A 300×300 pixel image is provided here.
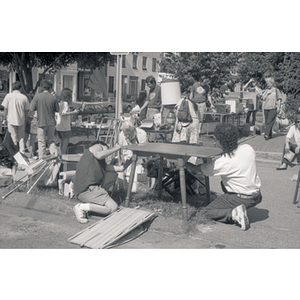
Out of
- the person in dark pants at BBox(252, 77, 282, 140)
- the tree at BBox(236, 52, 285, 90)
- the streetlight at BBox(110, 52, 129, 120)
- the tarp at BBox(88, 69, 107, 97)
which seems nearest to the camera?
the streetlight at BBox(110, 52, 129, 120)

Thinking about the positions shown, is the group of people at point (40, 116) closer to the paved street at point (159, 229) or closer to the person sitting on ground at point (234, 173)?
the paved street at point (159, 229)

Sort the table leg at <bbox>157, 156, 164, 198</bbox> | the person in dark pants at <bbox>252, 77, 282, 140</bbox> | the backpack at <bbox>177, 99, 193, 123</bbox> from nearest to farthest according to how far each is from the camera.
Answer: the table leg at <bbox>157, 156, 164, 198</bbox> < the backpack at <bbox>177, 99, 193, 123</bbox> < the person in dark pants at <bbox>252, 77, 282, 140</bbox>

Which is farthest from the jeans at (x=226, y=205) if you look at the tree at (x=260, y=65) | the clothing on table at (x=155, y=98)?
the tree at (x=260, y=65)

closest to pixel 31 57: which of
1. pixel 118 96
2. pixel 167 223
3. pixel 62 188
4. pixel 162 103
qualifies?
pixel 162 103

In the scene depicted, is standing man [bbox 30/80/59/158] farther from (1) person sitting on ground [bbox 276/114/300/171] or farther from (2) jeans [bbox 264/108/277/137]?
(2) jeans [bbox 264/108/277/137]

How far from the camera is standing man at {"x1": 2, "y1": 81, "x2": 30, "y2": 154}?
991 centimetres

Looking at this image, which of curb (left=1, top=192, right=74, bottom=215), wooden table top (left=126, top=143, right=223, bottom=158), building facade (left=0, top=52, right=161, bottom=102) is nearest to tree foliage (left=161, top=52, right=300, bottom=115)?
curb (left=1, top=192, right=74, bottom=215)

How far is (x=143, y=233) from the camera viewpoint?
5344 millimetres

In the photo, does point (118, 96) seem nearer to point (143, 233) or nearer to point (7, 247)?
point (143, 233)

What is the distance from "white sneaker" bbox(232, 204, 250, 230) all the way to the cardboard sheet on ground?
1000mm

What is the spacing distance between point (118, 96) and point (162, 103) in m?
3.11

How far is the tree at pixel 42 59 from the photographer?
1800 centimetres

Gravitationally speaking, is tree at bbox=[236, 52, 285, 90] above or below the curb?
above

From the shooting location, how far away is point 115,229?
5.18 metres
